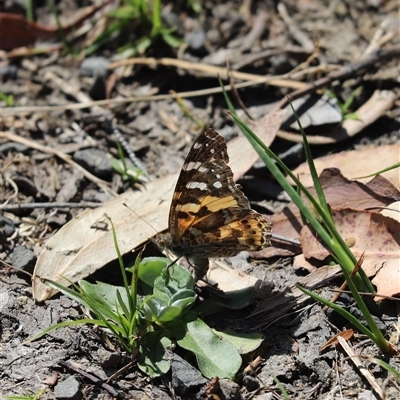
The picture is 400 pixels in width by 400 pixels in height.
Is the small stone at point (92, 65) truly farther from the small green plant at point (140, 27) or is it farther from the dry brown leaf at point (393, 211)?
the dry brown leaf at point (393, 211)

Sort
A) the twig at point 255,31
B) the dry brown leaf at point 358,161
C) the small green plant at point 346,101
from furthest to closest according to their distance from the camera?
the twig at point 255,31
the small green plant at point 346,101
the dry brown leaf at point 358,161

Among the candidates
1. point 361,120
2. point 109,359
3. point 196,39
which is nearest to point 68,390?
point 109,359

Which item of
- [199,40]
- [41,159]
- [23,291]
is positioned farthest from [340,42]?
[23,291]

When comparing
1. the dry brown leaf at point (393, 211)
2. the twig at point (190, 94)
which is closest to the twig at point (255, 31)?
the twig at point (190, 94)

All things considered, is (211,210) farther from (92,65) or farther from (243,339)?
(92,65)

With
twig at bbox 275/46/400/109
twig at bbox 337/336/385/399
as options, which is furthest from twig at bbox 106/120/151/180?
twig at bbox 337/336/385/399

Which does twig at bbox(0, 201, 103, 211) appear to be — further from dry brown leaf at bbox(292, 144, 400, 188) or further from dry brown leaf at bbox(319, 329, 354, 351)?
dry brown leaf at bbox(319, 329, 354, 351)
